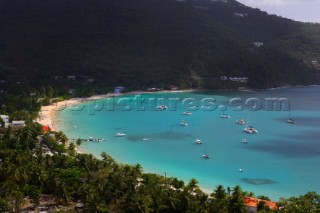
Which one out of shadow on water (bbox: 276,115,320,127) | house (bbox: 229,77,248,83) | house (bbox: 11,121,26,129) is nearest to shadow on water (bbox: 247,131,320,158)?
shadow on water (bbox: 276,115,320,127)

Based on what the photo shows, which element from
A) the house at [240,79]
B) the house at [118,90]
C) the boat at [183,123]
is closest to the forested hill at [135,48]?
the house at [240,79]

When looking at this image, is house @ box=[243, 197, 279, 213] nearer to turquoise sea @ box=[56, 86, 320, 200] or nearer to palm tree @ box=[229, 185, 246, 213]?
palm tree @ box=[229, 185, 246, 213]

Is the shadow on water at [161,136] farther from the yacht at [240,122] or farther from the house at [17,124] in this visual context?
the house at [17,124]

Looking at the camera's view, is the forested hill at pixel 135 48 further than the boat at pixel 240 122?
Yes

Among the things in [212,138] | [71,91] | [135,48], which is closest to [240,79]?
[135,48]

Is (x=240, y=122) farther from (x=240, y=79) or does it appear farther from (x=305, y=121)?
(x=240, y=79)
